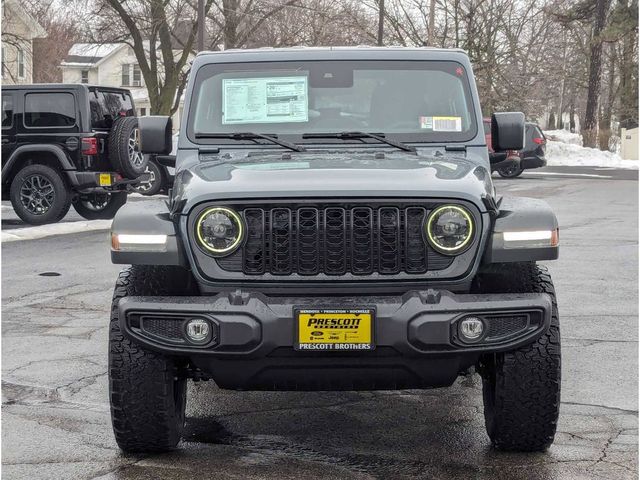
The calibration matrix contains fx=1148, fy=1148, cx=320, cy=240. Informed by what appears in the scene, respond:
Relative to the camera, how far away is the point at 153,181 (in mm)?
20391

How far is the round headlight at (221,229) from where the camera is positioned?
483cm

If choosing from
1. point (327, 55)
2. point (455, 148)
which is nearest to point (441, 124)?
point (455, 148)

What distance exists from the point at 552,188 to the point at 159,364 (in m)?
23.3

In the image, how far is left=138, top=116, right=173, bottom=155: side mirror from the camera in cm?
634

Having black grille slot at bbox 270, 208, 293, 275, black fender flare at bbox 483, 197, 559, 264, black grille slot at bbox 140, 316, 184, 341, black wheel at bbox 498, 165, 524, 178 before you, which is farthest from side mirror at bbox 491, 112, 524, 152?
black wheel at bbox 498, 165, 524, 178

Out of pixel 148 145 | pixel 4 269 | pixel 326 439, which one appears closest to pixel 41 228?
pixel 4 269

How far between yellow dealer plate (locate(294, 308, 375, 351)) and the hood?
1.69 ft

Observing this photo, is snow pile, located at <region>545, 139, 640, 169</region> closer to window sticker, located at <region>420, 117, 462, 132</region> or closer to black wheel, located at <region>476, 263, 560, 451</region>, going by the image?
window sticker, located at <region>420, 117, 462, 132</region>

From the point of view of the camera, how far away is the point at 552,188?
2720 cm

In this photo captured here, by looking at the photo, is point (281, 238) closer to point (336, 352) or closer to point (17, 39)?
point (336, 352)

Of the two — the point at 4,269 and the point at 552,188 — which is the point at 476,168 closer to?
the point at 4,269

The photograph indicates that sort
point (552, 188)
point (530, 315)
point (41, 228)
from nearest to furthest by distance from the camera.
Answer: point (530, 315) → point (41, 228) → point (552, 188)

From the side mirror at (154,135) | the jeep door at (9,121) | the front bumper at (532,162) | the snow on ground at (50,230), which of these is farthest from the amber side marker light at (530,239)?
the front bumper at (532,162)

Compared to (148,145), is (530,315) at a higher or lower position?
lower
